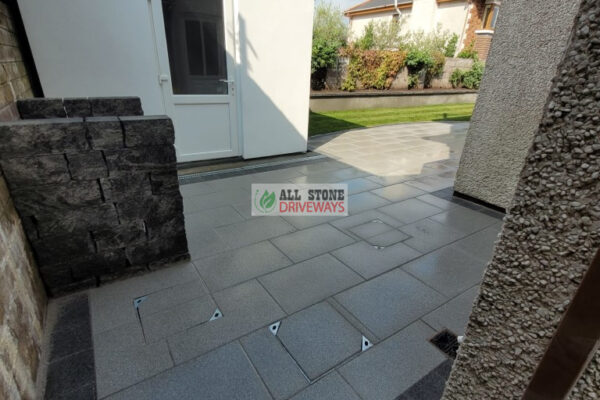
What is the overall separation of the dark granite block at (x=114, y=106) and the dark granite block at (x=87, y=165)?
3.58 feet

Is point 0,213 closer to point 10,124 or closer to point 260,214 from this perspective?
point 10,124

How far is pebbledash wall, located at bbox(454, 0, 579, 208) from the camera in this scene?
258 cm

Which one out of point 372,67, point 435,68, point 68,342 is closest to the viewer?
point 68,342

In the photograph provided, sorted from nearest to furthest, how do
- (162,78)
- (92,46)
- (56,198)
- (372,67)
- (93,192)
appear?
(56,198), (93,192), (92,46), (162,78), (372,67)

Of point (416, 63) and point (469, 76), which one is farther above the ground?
point (416, 63)

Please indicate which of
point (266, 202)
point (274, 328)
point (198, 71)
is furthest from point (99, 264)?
point (198, 71)

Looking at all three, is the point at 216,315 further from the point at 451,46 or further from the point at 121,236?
the point at 451,46

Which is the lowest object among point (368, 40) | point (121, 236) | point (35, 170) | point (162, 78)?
point (121, 236)

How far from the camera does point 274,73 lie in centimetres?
464

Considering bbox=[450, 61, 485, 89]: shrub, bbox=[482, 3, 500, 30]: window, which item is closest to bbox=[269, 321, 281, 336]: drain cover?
bbox=[450, 61, 485, 89]: shrub

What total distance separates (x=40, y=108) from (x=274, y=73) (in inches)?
123

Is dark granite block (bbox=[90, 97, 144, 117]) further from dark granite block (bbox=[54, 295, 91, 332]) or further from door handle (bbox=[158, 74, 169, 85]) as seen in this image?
dark granite block (bbox=[54, 295, 91, 332])

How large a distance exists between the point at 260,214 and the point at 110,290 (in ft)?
5.00

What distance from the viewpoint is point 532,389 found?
0.81 m
